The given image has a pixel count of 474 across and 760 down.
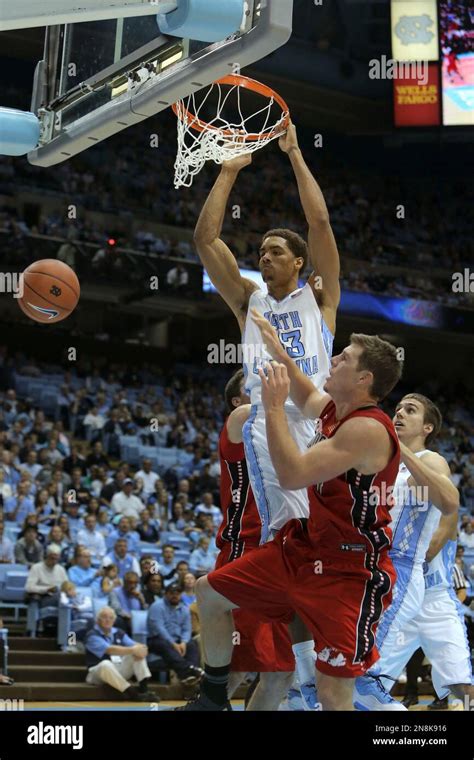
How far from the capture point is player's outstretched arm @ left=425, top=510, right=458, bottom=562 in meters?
5.82

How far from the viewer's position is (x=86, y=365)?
1873 centimetres

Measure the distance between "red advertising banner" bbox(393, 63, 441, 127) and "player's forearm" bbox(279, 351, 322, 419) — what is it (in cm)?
1631

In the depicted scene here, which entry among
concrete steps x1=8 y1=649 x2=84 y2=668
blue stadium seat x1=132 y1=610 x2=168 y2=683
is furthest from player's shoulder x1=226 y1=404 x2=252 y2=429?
concrete steps x1=8 y1=649 x2=84 y2=668

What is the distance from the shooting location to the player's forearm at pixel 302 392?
4.45 m

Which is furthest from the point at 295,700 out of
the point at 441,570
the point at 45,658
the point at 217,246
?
the point at 45,658

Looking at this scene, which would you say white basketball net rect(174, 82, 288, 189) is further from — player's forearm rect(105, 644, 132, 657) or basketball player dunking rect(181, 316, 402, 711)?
player's forearm rect(105, 644, 132, 657)

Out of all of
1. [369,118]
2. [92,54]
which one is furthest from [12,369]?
[92,54]

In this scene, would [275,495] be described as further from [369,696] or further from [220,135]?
[220,135]

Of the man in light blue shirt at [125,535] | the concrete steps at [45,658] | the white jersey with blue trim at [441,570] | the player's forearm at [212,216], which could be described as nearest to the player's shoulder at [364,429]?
the player's forearm at [212,216]

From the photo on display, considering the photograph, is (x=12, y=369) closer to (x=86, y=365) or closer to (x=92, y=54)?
(x=86, y=365)

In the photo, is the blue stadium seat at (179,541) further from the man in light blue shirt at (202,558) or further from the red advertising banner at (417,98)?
the red advertising banner at (417,98)

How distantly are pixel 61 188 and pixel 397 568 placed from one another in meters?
15.3
